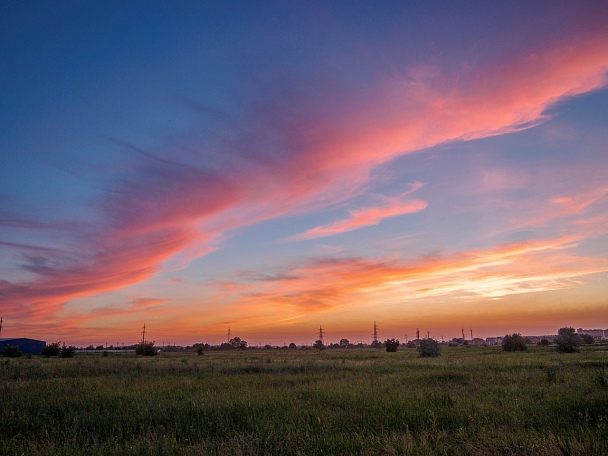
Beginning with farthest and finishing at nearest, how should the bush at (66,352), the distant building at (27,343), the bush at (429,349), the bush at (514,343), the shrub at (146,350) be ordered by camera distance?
the distant building at (27,343) < the shrub at (146,350) < the bush at (66,352) < the bush at (514,343) < the bush at (429,349)

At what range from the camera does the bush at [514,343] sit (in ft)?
177

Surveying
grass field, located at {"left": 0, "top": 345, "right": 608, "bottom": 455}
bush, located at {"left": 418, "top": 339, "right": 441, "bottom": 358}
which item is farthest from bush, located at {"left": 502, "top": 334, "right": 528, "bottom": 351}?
grass field, located at {"left": 0, "top": 345, "right": 608, "bottom": 455}

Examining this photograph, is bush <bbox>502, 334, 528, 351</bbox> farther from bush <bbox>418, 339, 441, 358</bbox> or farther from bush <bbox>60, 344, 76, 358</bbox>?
bush <bbox>60, 344, 76, 358</bbox>

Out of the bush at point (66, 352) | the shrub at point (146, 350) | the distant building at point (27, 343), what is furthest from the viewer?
the distant building at point (27, 343)

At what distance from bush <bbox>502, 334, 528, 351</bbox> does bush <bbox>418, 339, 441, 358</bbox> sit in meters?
15.2

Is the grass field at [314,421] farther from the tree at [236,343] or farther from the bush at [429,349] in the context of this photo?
the tree at [236,343]

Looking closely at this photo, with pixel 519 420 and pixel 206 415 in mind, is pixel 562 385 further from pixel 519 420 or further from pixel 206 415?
pixel 206 415

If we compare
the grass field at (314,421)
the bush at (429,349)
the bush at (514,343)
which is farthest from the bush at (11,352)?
the bush at (514,343)

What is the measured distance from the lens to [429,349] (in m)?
46.6

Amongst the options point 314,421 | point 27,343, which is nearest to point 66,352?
point 314,421

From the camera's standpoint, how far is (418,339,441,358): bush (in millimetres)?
46156

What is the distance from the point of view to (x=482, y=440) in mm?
6793

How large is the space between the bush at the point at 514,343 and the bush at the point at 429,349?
15.2 meters

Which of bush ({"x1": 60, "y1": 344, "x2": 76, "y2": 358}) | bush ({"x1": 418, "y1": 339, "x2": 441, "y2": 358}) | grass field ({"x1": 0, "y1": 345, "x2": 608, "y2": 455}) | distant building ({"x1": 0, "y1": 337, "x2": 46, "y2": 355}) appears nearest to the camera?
grass field ({"x1": 0, "y1": 345, "x2": 608, "y2": 455})
